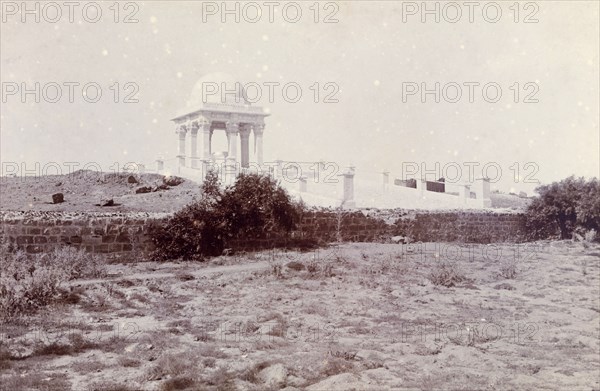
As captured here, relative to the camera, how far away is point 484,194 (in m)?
23.7

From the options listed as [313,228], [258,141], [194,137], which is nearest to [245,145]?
[258,141]

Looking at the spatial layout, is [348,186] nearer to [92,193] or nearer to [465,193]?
[465,193]

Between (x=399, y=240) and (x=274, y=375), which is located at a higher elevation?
(x=399, y=240)

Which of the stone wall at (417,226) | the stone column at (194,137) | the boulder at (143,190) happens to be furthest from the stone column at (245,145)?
the stone wall at (417,226)

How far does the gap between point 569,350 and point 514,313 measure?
2.13m

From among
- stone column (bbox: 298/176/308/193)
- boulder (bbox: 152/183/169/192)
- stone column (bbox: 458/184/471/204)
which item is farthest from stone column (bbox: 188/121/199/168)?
stone column (bbox: 458/184/471/204)

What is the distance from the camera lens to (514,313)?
8945 millimetres

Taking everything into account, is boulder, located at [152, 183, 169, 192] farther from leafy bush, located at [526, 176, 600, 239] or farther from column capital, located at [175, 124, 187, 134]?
leafy bush, located at [526, 176, 600, 239]

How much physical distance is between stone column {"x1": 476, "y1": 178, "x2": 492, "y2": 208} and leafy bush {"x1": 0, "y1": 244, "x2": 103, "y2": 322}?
17349mm

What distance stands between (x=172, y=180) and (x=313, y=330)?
20960 millimetres

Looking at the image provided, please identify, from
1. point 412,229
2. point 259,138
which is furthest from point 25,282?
point 259,138

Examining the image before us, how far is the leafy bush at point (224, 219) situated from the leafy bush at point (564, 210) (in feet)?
35.5

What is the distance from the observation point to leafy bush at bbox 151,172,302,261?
42.8ft

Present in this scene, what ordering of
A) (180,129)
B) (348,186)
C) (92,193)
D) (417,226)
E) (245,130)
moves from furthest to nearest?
(180,129) < (245,130) < (92,193) < (348,186) < (417,226)
